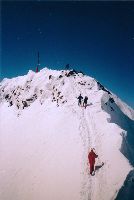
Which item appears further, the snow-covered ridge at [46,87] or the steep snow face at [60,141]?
the snow-covered ridge at [46,87]

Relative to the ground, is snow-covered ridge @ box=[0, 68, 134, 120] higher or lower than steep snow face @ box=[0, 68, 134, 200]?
higher

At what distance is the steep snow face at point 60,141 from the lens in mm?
21953

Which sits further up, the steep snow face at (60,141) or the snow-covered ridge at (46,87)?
the snow-covered ridge at (46,87)

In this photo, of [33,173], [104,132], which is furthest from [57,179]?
[104,132]

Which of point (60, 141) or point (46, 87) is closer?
point (60, 141)

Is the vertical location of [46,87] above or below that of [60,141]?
above

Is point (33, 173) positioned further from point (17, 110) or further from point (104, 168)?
point (17, 110)

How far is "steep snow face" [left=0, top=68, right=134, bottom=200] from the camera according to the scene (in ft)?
72.0

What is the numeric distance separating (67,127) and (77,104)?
5.16 meters

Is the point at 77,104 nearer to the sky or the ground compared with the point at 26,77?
nearer to the ground

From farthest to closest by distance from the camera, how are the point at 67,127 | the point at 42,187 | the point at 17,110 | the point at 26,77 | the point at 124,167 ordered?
the point at 26,77 < the point at 17,110 < the point at 67,127 < the point at 42,187 < the point at 124,167

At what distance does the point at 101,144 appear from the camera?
85.4 ft

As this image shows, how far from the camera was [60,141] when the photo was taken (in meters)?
29.6

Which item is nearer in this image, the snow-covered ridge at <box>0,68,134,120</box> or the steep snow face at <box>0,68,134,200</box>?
the steep snow face at <box>0,68,134,200</box>
